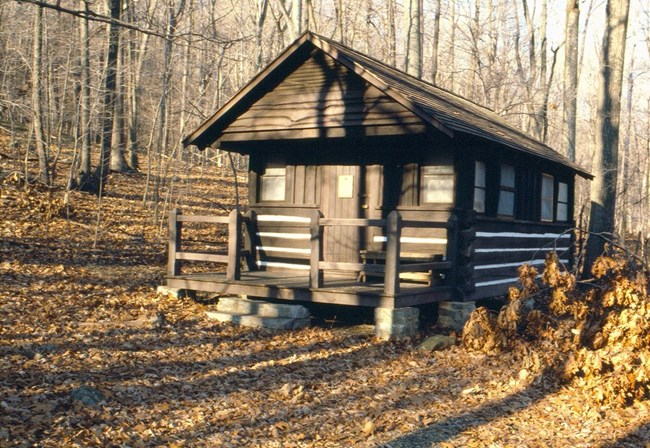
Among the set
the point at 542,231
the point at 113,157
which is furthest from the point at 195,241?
the point at 113,157

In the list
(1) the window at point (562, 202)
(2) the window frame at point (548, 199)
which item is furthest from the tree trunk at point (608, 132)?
(2) the window frame at point (548, 199)

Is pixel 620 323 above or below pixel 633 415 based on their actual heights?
above

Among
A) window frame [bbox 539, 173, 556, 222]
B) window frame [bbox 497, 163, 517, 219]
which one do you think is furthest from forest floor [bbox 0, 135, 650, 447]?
window frame [bbox 539, 173, 556, 222]

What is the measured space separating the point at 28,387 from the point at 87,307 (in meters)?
4.09

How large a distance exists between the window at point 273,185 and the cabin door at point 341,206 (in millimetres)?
969

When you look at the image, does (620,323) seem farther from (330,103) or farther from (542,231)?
(542,231)

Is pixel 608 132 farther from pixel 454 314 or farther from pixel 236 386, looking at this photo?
pixel 236 386

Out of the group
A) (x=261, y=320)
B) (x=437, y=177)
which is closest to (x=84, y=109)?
(x=261, y=320)

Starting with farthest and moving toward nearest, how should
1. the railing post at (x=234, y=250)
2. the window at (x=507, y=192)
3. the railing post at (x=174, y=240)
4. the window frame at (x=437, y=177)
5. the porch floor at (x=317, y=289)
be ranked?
the window at (x=507, y=192), the railing post at (x=174, y=240), the window frame at (x=437, y=177), the railing post at (x=234, y=250), the porch floor at (x=317, y=289)

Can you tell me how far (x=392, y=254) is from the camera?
1067 cm

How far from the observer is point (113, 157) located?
28.5 m

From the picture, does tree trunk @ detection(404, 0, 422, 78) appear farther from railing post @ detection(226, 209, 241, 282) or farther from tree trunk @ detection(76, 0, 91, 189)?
railing post @ detection(226, 209, 241, 282)

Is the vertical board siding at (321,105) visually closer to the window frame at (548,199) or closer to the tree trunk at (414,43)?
the window frame at (548,199)

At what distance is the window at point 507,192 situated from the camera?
46.7 ft
